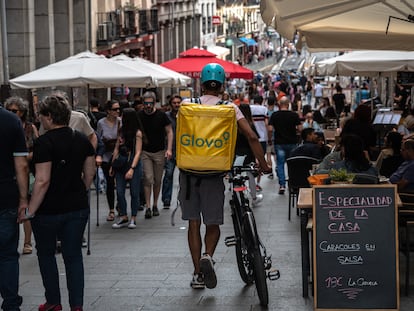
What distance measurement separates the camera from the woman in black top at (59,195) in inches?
299

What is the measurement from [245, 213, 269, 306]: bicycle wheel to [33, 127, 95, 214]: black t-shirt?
1491 mm

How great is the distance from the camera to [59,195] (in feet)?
25.0

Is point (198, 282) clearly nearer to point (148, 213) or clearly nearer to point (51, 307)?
point (51, 307)

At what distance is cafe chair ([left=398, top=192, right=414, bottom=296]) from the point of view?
8711mm

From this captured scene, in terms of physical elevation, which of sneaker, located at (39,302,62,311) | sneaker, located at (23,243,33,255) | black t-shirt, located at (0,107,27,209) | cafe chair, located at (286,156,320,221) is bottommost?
sneaker, located at (23,243,33,255)

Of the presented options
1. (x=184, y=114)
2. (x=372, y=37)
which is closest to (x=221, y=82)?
(x=184, y=114)

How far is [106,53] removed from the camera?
3472 cm

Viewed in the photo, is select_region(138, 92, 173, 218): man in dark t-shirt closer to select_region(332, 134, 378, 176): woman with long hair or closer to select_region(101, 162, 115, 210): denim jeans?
select_region(101, 162, 115, 210): denim jeans

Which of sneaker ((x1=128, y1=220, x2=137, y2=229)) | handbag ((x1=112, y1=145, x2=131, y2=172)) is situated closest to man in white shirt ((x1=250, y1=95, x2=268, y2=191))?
handbag ((x1=112, y1=145, x2=131, y2=172))

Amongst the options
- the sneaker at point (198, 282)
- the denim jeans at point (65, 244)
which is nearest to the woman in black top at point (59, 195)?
the denim jeans at point (65, 244)

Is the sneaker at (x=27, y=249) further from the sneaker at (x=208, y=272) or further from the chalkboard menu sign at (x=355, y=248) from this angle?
the chalkboard menu sign at (x=355, y=248)

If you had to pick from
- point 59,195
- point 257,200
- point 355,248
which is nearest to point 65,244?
point 59,195

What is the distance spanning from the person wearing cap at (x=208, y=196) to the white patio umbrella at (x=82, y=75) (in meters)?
8.67

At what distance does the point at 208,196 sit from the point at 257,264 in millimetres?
759
